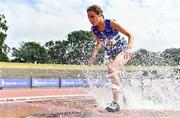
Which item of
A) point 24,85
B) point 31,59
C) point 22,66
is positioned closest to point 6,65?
point 22,66

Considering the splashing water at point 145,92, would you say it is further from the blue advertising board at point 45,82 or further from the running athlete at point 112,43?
the blue advertising board at point 45,82

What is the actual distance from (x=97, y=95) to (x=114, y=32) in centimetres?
220

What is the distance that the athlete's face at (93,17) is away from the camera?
7079 mm

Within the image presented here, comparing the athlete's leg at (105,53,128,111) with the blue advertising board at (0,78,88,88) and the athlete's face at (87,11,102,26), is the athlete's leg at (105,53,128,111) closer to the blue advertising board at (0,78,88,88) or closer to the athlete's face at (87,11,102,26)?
the athlete's face at (87,11,102,26)

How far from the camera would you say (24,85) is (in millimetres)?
29828

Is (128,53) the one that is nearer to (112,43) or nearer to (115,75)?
(115,75)

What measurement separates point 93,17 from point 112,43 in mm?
613

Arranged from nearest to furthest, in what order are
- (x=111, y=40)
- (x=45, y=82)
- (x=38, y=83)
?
(x=111, y=40)
(x=38, y=83)
(x=45, y=82)

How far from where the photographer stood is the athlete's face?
7079 mm

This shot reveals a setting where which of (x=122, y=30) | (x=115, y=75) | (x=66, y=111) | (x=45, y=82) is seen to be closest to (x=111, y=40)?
(x=122, y=30)

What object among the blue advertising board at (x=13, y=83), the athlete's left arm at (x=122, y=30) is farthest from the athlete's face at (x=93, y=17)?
the blue advertising board at (x=13, y=83)

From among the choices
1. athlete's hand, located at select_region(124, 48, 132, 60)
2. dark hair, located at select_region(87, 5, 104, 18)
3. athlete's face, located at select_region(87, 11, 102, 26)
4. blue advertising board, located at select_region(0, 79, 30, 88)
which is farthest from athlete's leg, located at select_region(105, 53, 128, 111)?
blue advertising board, located at select_region(0, 79, 30, 88)

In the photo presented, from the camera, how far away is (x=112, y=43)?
7453 mm

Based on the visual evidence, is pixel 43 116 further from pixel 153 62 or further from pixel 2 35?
pixel 2 35
